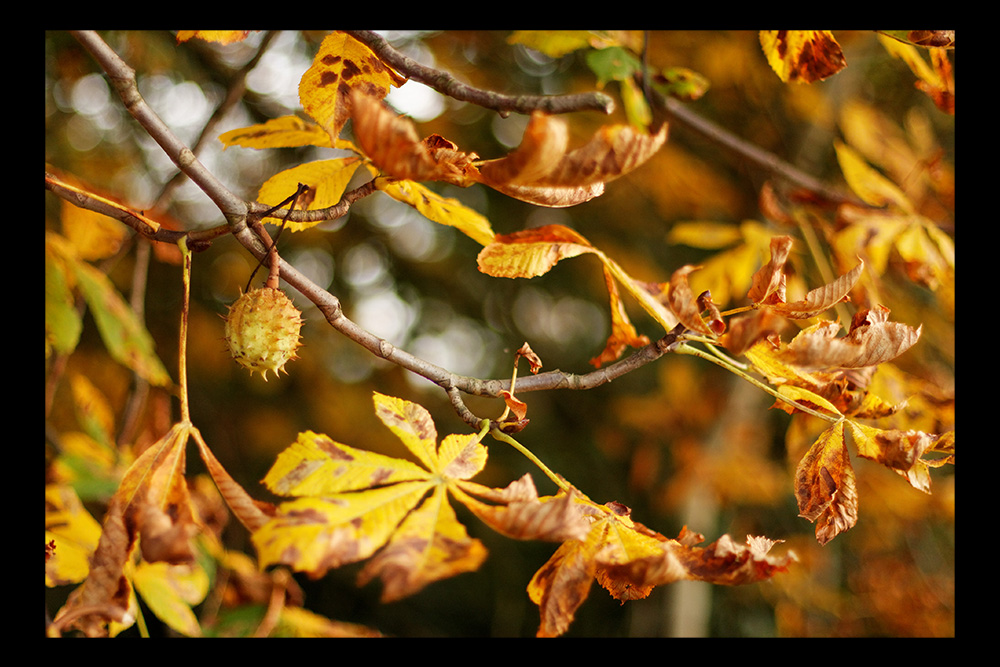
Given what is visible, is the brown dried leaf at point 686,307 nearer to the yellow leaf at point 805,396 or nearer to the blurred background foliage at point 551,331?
the yellow leaf at point 805,396

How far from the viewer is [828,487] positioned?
0.71m

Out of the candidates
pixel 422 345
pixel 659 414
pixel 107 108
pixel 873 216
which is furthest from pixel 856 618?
pixel 107 108

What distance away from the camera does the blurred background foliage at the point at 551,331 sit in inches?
90.7

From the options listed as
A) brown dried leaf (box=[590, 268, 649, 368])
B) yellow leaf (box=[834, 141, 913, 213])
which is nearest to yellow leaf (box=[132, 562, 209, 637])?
brown dried leaf (box=[590, 268, 649, 368])

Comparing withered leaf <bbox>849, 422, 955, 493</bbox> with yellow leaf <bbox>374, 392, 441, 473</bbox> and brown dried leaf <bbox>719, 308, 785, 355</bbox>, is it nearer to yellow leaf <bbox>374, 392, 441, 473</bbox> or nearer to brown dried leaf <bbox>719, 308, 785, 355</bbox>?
brown dried leaf <bbox>719, 308, 785, 355</bbox>

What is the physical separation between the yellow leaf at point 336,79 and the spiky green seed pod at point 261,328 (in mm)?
210

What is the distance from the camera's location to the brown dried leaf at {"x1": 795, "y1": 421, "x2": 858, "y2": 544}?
690 millimetres

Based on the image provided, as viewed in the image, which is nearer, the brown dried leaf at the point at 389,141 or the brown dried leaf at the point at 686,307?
the brown dried leaf at the point at 389,141

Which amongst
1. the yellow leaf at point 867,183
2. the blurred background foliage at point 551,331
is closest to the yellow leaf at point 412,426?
the yellow leaf at point 867,183

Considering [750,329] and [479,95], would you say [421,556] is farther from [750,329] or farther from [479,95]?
[479,95]

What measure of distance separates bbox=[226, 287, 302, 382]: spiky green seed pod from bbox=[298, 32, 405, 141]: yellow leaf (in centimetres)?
21

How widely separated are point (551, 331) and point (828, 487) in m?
3.02

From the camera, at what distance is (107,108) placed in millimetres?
2357

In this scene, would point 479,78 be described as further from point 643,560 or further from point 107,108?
point 643,560
